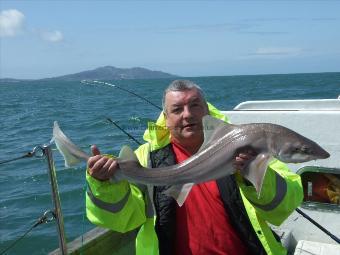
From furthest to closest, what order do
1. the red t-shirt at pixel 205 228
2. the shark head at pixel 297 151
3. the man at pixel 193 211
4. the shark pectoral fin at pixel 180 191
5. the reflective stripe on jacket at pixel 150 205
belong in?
the red t-shirt at pixel 205 228 → the man at pixel 193 211 → the reflective stripe on jacket at pixel 150 205 → the shark pectoral fin at pixel 180 191 → the shark head at pixel 297 151

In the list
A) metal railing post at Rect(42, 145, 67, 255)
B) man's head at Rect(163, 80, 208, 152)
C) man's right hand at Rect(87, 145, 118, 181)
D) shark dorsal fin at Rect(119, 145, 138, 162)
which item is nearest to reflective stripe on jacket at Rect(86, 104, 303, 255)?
man's right hand at Rect(87, 145, 118, 181)

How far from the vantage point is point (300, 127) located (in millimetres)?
5191

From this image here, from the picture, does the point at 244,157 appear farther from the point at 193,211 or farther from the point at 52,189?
the point at 52,189

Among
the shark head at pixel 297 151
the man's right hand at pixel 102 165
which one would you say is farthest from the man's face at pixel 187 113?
the shark head at pixel 297 151

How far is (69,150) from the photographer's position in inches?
138

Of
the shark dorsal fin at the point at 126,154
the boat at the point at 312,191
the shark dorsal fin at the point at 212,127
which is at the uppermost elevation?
the shark dorsal fin at the point at 212,127

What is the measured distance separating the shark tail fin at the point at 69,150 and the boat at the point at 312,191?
1592 mm

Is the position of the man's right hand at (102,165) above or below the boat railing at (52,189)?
above

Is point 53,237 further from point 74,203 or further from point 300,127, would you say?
point 300,127

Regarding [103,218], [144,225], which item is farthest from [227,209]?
[103,218]

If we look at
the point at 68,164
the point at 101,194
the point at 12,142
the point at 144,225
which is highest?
the point at 68,164

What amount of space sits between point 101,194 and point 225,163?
1.01 m

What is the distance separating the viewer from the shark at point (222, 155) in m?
3.12

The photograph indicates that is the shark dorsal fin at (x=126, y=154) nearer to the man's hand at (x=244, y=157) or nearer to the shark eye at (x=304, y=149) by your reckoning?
the man's hand at (x=244, y=157)
